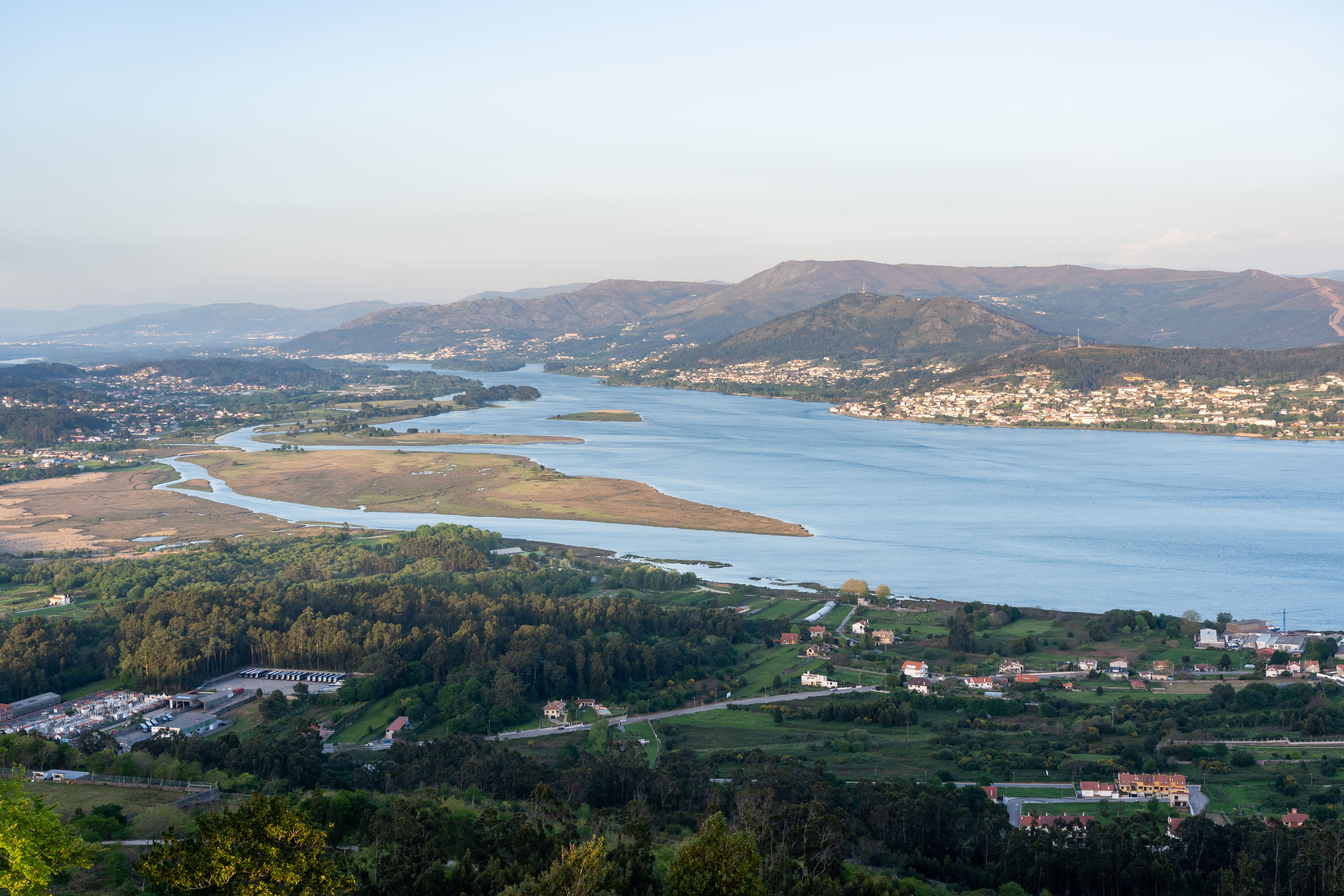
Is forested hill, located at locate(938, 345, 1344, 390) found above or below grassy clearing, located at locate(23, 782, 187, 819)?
above

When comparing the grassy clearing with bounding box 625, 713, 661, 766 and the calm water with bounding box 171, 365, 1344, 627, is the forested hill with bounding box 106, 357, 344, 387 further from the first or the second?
the grassy clearing with bounding box 625, 713, 661, 766

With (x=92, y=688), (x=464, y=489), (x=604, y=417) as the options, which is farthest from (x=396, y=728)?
(x=604, y=417)

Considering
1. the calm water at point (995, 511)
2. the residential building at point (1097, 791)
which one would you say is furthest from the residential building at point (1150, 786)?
the calm water at point (995, 511)

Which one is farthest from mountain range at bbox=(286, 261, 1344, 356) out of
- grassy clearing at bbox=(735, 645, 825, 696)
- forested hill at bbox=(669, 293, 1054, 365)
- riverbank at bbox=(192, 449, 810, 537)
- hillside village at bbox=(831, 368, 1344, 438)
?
grassy clearing at bbox=(735, 645, 825, 696)

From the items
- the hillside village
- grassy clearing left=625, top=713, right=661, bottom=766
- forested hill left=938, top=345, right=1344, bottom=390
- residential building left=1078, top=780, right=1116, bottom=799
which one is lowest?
grassy clearing left=625, top=713, right=661, bottom=766

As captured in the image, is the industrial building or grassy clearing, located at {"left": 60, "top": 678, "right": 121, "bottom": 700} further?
grassy clearing, located at {"left": 60, "top": 678, "right": 121, "bottom": 700}

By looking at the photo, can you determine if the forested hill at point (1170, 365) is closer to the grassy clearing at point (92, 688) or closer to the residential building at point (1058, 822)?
the residential building at point (1058, 822)
